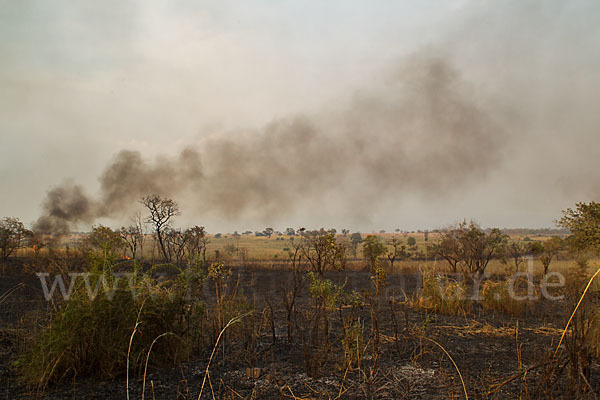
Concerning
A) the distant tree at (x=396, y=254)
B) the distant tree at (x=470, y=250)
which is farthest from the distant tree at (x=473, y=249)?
the distant tree at (x=396, y=254)

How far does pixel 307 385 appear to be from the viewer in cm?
392

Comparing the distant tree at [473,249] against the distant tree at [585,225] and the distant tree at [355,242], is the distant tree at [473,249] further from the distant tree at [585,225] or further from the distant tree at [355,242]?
the distant tree at [355,242]

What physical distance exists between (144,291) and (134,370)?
0.80 meters

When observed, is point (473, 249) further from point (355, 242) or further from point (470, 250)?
point (355, 242)

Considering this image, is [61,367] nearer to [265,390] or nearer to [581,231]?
[265,390]

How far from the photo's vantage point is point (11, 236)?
1683cm

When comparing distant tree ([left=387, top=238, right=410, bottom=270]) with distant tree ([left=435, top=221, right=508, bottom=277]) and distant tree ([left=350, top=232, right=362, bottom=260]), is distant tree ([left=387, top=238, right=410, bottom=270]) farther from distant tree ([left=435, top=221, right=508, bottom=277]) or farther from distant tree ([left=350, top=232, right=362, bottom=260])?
distant tree ([left=350, top=232, right=362, bottom=260])

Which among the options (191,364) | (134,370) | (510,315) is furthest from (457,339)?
(134,370)

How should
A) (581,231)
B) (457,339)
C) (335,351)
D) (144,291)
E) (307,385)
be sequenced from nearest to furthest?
1. (307,385)
2. (144,291)
3. (335,351)
4. (457,339)
5. (581,231)

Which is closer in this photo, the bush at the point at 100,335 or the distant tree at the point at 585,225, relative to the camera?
the bush at the point at 100,335

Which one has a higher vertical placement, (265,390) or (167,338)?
(167,338)

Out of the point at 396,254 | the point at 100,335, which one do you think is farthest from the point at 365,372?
the point at 396,254

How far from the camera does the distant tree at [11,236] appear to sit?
53.8ft

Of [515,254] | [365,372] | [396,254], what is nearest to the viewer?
[365,372]
